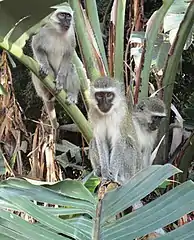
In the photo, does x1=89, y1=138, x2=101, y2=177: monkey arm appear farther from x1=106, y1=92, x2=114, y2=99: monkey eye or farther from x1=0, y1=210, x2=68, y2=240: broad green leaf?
x1=0, y1=210, x2=68, y2=240: broad green leaf

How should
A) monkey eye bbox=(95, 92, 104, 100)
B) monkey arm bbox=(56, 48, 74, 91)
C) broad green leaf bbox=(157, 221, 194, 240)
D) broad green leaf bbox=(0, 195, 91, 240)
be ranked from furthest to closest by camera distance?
monkey arm bbox=(56, 48, 74, 91)
monkey eye bbox=(95, 92, 104, 100)
broad green leaf bbox=(0, 195, 91, 240)
broad green leaf bbox=(157, 221, 194, 240)

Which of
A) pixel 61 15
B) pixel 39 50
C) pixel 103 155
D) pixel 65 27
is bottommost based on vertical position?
pixel 103 155

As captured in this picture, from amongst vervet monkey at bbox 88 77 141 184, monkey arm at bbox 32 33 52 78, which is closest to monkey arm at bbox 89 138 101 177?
vervet monkey at bbox 88 77 141 184

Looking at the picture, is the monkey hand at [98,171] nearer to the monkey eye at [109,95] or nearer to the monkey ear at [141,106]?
the monkey eye at [109,95]

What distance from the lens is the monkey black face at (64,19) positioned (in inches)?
158

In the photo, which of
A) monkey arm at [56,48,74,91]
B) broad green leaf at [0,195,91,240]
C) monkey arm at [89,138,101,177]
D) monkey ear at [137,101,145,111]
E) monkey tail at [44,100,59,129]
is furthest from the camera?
monkey arm at [56,48,74,91]

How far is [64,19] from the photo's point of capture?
4.09 m

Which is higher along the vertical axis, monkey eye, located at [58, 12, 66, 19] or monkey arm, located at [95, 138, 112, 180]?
monkey eye, located at [58, 12, 66, 19]

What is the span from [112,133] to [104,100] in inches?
9.2

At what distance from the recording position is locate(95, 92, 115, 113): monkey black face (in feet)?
10.8

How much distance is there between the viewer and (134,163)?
3.50 m

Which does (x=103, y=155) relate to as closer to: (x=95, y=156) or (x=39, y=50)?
(x=95, y=156)

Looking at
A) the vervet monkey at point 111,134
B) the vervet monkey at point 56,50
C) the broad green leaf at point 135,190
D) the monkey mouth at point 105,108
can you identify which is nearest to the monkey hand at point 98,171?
the vervet monkey at point 111,134

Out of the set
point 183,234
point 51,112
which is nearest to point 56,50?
point 51,112
